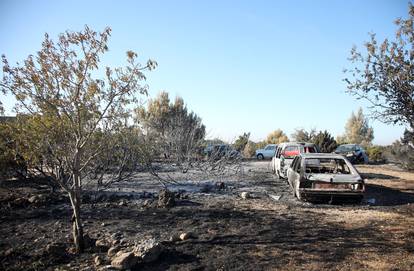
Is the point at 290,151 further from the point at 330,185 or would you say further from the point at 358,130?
the point at 358,130

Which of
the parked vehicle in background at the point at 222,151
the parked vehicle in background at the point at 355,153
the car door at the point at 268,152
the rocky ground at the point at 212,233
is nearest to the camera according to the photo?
the rocky ground at the point at 212,233

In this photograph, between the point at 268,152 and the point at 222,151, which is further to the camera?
the point at 268,152

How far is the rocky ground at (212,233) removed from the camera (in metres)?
4.55

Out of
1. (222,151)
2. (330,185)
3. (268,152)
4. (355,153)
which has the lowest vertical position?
(330,185)

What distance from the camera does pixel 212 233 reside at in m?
5.87

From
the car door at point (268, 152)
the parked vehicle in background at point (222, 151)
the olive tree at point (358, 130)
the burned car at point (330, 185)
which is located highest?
the olive tree at point (358, 130)

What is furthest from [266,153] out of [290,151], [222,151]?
[222,151]

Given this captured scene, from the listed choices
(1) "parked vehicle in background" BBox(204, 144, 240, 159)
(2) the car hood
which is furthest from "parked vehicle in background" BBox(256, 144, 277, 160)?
(2) the car hood

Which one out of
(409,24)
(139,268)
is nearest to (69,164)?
(139,268)

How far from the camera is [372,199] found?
9.38m

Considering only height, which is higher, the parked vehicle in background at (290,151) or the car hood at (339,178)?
the parked vehicle in background at (290,151)

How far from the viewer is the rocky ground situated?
4.55m

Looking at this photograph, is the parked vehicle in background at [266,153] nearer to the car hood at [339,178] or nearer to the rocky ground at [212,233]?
the rocky ground at [212,233]

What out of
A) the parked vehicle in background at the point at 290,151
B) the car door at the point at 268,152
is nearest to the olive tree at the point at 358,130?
the car door at the point at 268,152
